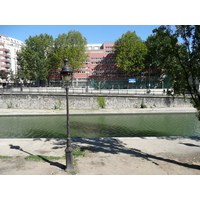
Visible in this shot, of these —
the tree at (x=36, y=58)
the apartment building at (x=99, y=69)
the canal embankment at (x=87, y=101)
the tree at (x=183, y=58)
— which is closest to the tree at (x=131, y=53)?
the apartment building at (x=99, y=69)

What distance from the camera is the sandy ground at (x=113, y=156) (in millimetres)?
7406

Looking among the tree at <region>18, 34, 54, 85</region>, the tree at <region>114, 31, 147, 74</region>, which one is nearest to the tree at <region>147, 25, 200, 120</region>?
the tree at <region>114, 31, 147, 74</region>

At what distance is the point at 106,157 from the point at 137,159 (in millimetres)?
1553

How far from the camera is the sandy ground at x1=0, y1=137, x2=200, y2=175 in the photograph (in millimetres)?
7406

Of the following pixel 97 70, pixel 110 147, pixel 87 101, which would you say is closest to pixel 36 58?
pixel 97 70

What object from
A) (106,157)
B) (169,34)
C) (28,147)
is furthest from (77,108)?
(169,34)

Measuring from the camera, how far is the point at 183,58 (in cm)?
785

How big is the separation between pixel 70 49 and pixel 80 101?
83.3 ft

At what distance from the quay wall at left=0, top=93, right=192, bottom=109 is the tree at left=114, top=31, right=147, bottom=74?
21010 millimetres

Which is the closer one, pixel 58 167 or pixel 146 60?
pixel 58 167

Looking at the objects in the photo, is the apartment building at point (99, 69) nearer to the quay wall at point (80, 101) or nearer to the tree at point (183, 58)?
the quay wall at point (80, 101)

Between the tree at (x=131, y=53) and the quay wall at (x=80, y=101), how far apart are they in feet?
68.9

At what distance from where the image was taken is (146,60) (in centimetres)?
5334

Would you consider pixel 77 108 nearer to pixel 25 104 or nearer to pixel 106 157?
pixel 25 104
